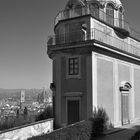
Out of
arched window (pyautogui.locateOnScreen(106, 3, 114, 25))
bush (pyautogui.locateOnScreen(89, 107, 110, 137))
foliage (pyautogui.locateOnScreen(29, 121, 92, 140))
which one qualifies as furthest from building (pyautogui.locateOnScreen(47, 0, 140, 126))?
foliage (pyautogui.locateOnScreen(29, 121, 92, 140))

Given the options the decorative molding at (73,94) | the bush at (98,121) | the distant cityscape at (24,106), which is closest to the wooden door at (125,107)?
the bush at (98,121)

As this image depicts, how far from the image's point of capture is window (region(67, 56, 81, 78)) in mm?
20156

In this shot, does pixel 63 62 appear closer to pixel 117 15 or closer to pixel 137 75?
pixel 117 15

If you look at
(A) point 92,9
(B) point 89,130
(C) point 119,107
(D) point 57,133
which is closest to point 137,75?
(C) point 119,107

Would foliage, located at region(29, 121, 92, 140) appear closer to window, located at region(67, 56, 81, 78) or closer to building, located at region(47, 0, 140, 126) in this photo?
building, located at region(47, 0, 140, 126)

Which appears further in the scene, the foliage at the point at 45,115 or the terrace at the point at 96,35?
the foliage at the point at 45,115

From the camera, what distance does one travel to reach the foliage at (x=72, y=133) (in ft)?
38.8

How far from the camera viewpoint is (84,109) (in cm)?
1962

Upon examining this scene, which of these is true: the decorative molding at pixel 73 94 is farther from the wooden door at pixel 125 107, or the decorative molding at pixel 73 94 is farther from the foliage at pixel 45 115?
the wooden door at pixel 125 107

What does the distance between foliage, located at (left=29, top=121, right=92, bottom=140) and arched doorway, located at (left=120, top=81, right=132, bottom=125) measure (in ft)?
26.4

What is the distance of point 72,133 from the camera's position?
44.9 ft

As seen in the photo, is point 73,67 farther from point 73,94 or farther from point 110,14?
point 110,14

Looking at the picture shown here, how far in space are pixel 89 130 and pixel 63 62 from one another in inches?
275

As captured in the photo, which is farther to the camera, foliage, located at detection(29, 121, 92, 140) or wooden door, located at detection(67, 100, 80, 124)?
wooden door, located at detection(67, 100, 80, 124)
